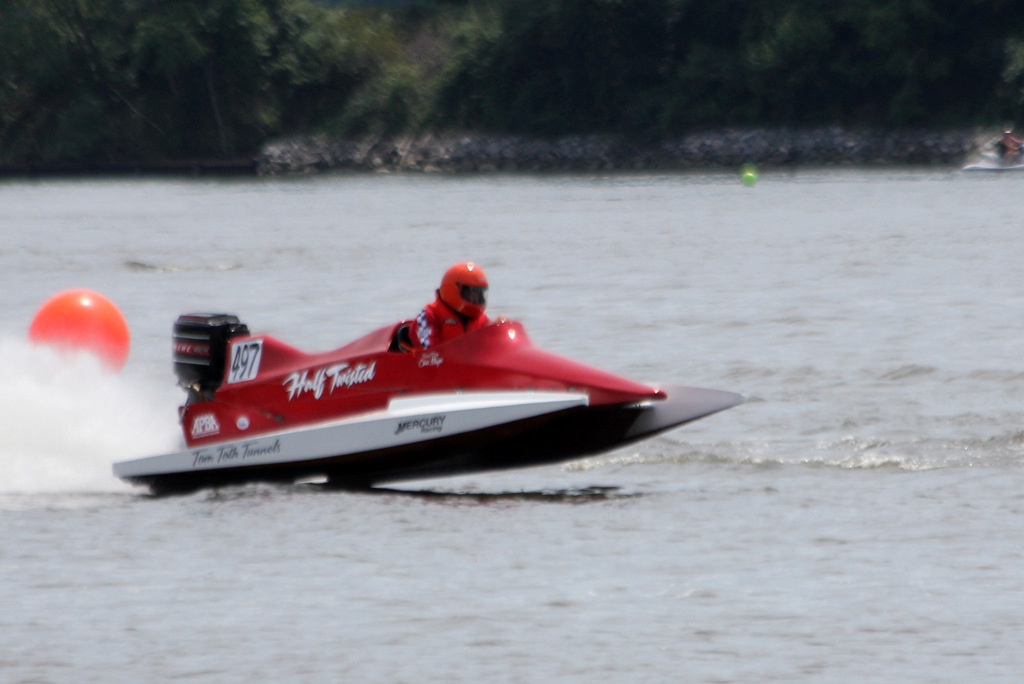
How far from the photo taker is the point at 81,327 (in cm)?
1112

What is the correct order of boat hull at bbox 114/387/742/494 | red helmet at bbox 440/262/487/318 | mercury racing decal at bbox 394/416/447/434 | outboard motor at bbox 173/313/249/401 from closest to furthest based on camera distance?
boat hull at bbox 114/387/742/494 < mercury racing decal at bbox 394/416/447/434 < red helmet at bbox 440/262/487/318 < outboard motor at bbox 173/313/249/401

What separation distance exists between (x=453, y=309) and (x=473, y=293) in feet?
0.46

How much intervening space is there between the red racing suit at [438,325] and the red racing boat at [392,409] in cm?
7

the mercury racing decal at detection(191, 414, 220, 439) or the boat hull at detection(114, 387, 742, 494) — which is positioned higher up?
the mercury racing decal at detection(191, 414, 220, 439)

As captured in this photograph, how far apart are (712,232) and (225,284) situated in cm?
992

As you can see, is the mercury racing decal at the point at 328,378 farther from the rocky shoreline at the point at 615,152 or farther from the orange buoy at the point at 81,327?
the rocky shoreline at the point at 615,152

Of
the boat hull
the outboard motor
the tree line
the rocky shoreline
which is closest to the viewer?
the boat hull

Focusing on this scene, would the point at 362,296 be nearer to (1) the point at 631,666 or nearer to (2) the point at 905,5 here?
(1) the point at 631,666

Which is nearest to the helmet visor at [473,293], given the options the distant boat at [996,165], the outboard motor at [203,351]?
the outboard motor at [203,351]

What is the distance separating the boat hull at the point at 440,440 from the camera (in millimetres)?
8641

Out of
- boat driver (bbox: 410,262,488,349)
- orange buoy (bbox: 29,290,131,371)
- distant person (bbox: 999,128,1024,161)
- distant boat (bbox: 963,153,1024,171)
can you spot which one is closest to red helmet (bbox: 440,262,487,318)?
boat driver (bbox: 410,262,488,349)

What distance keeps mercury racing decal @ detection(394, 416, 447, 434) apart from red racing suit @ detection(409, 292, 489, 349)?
41 centimetres

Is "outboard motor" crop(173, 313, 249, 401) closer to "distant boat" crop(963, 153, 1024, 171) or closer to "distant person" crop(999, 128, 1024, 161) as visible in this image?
"distant boat" crop(963, 153, 1024, 171)

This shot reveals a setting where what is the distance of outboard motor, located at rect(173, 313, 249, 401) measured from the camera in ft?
31.7
